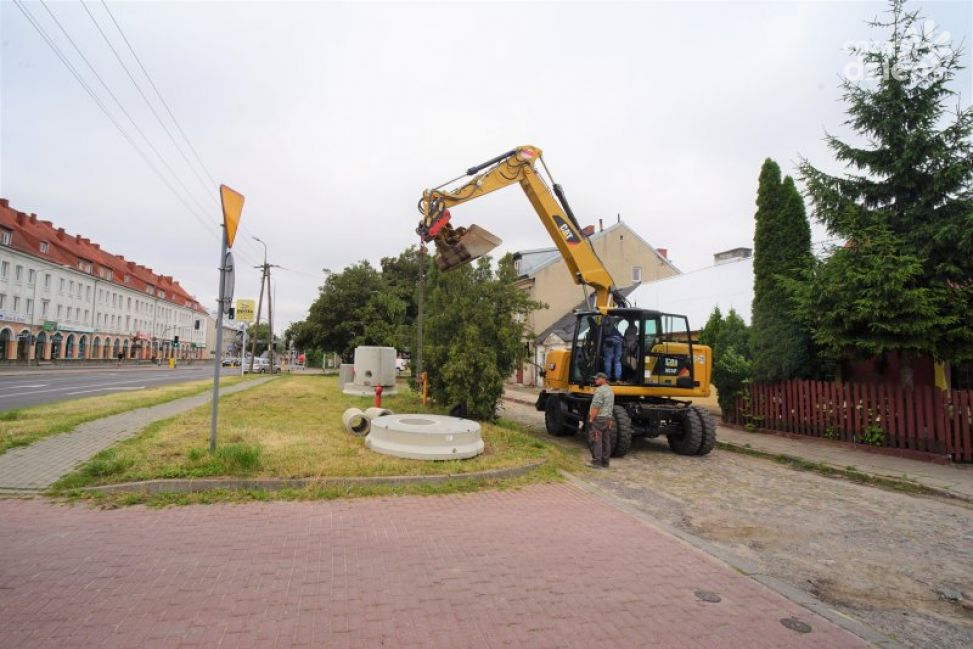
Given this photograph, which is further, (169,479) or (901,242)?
(901,242)

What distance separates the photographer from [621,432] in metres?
9.77

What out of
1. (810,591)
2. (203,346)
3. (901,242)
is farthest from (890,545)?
(203,346)

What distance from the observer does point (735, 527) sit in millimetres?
5859

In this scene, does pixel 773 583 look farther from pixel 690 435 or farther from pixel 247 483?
pixel 690 435

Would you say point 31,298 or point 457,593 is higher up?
point 31,298

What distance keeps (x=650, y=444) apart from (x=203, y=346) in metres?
106

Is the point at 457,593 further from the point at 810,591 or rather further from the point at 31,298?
the point at 31,298

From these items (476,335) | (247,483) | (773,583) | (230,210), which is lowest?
(773,583)

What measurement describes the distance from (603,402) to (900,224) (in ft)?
28.0

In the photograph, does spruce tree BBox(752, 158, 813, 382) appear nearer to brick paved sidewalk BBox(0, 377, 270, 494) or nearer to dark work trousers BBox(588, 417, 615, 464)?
dark work trousers BBox(588, 417, 615, 464)

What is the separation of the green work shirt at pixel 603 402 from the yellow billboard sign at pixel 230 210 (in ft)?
21.0

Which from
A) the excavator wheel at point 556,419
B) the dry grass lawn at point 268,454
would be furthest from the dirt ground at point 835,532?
the excavator wheel at point 556,419

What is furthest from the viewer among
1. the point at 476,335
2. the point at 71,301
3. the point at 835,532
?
the point at 71,301

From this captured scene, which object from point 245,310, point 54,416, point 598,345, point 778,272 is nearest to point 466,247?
point 598,345
